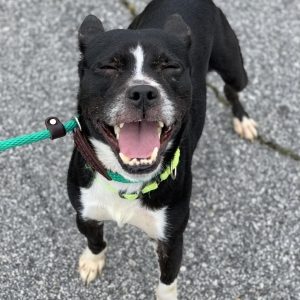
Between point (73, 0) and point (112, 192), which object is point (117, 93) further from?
point (73, 0)

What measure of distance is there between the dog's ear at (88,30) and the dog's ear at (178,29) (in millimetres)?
343

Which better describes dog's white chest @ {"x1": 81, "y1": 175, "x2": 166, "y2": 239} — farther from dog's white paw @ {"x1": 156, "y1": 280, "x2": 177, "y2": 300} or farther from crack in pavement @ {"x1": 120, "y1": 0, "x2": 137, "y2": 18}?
crack in pavement @ {"x1": 120, "y1": 0, "x2": 137, "y2": 18}

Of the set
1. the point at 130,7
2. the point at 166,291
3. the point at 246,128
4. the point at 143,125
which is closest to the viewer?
the point at 143,125

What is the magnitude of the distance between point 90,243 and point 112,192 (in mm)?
671

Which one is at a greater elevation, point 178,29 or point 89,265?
point 178,29

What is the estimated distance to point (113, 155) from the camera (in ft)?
8.84

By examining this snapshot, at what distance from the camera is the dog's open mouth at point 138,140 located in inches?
99.0

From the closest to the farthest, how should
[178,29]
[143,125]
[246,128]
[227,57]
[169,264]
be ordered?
[143,125] → [178,29] → [169,264] → [227,57] → [246,128]

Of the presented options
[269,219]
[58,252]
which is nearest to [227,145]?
[269,219]

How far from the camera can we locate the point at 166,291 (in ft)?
11.0

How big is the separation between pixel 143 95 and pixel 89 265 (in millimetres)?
1526

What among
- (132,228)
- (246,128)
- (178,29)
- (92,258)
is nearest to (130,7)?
(246,128)

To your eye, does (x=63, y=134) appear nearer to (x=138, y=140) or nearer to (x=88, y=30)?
(x=138, y=140)

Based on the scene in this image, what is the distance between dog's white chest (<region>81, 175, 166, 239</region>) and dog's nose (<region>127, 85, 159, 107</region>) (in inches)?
22.0
